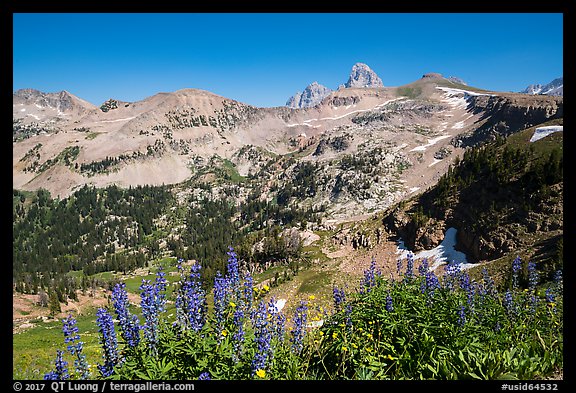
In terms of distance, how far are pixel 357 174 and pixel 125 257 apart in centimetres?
12236

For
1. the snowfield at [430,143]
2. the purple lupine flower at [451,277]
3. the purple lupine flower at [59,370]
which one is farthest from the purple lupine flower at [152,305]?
the snowfield at [430,143]

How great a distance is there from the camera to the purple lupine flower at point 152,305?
527 centimetres

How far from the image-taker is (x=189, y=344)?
5.54 meters

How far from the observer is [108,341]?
5078mm

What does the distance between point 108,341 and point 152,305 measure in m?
0.81

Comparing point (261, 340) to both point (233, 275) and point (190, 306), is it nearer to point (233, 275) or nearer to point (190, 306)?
point (190, 306)

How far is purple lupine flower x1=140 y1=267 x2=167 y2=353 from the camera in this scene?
Result: 5.27 metres

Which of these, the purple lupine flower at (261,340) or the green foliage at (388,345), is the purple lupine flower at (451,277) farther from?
the purple lupine flower at (261,340)

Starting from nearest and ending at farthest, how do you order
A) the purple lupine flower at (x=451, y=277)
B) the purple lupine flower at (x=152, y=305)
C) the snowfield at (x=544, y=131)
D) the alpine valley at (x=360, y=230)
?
the purple lupine flower at (x=152, y=305)
the purple lupine flower at (x=451, y=277)
the alpine valley at (x=360, y=230)
the snowfield at (x=544, y=131)

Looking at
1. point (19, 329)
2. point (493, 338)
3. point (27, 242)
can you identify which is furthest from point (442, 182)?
point (27, 242)

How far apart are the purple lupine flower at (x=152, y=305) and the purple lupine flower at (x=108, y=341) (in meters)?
0.51

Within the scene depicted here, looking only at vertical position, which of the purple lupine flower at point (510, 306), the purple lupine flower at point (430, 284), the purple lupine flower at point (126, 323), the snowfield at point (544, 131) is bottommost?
the purple lupine flower at point (510, 306)
